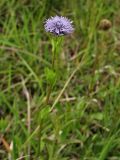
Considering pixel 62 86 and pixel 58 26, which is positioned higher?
pixel 58 26

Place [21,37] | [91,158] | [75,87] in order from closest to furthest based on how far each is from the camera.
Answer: [91,158] < [75,87] < [21,37]

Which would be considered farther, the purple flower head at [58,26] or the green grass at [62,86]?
the green grass at [62,86]

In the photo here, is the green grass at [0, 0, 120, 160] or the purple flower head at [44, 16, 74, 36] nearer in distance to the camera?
the purple flower head at [44, 16, 74, 36]

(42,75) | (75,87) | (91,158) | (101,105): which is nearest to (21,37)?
(42,75)

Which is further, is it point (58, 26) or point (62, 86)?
point (62, 86)

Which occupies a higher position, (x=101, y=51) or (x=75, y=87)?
(x=101, y=51)

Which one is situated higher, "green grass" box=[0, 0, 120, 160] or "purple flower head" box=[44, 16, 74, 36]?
"purple flower head" box=[44, 16, 74, 36]

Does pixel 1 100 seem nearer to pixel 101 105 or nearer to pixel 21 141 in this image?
pixel 21 141

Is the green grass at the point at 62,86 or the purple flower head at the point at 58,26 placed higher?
the purple flower head at the point at 58,26
